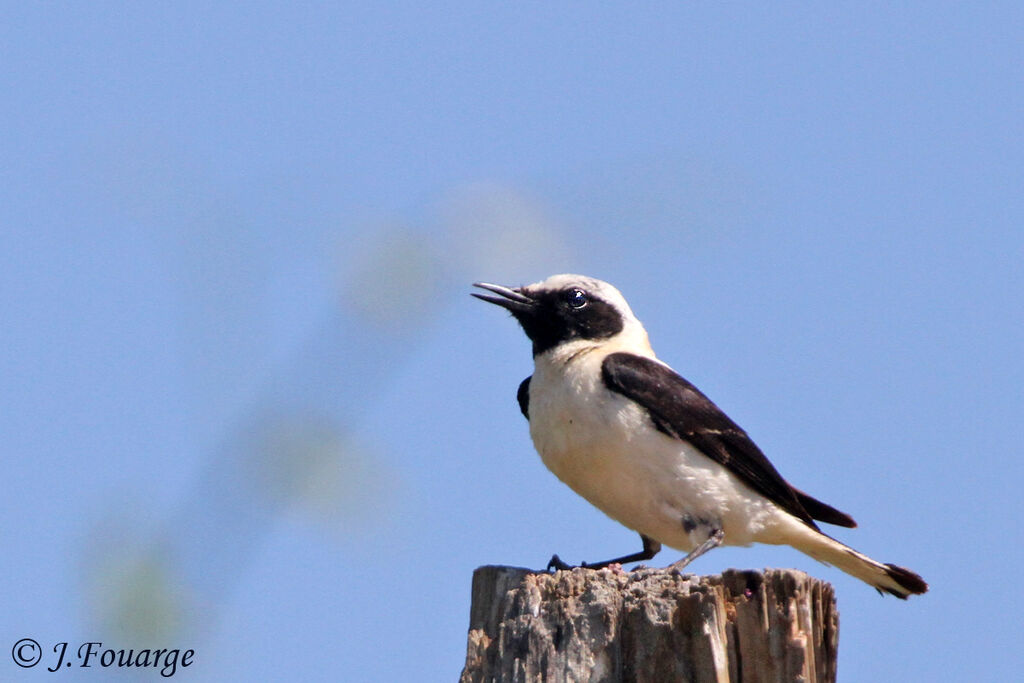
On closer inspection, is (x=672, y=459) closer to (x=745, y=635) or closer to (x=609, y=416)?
(x=609, y=416)

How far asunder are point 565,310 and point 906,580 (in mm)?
2890

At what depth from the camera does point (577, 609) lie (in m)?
5.02

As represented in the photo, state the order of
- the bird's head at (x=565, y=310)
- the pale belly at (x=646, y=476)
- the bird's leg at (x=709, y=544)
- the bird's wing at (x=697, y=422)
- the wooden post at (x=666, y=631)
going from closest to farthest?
the wooden post at (x=666, y=631), the bird's leg at (x=709, y=544), the pale belly at (x=646, y=476), the bird's wing at (x=697, y=422), the bird's head at (x=565, y=310)

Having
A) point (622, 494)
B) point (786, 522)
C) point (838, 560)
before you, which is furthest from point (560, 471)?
point (838, 560)

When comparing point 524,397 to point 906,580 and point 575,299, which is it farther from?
point 906,580

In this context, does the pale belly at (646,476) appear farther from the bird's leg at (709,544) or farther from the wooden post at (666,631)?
the wooden post at (666,631)

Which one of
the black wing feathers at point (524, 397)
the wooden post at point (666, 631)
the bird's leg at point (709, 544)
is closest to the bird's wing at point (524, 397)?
the black wing feathers at point (524, 397)

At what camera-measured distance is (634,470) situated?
734 cm

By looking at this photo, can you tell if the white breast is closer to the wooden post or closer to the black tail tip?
the black tail tip

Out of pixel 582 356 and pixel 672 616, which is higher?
pixel 582 356

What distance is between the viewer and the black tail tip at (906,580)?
759 cm

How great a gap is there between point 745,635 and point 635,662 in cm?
45

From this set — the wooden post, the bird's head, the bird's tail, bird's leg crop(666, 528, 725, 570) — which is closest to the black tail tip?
the bird's tail

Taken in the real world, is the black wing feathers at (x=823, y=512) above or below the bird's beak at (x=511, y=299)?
below
